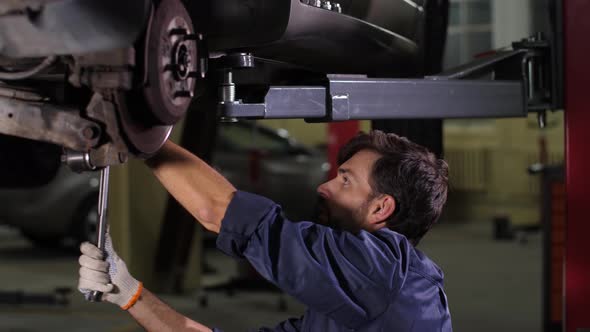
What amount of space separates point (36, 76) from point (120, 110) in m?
0.22

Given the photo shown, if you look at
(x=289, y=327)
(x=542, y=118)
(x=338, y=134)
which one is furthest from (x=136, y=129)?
(x=338, y=134)

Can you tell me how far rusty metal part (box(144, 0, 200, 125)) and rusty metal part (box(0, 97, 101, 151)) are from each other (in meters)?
0.10

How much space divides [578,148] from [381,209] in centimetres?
86

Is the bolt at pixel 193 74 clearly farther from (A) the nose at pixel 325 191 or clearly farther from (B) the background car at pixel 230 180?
(B) the background car at pixel 230 180

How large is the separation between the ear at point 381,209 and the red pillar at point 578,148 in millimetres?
830

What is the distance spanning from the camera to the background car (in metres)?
6.34

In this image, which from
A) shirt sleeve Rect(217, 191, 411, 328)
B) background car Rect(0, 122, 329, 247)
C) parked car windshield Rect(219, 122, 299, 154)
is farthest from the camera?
parked car windshield Rect(219, 122, 299, 154)

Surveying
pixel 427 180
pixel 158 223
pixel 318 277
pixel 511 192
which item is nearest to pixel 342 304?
pixel 318 277

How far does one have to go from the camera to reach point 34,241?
721cm

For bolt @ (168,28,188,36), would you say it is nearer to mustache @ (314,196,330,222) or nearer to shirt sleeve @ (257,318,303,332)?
mustache @ (314,196,330,222)

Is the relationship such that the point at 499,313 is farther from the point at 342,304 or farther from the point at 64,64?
the point at 64,64

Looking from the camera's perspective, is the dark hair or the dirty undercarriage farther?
the dark hair

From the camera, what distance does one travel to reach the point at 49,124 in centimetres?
130

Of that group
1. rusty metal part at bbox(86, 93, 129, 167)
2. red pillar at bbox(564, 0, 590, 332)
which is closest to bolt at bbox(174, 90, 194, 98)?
rusty metal part at bbox(86, 93, 129, 167)
